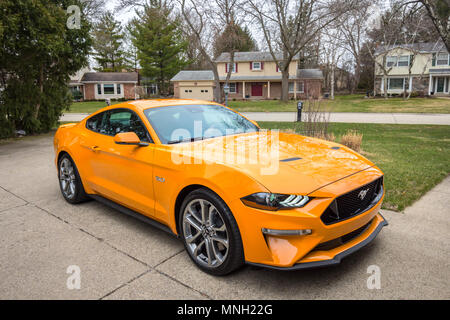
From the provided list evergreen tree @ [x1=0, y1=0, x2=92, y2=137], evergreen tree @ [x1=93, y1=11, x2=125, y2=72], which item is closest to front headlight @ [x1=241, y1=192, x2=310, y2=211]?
evergreen tree @ [x1=0, y1=0, x2=92, y2=137]

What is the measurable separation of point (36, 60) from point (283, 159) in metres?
12.2

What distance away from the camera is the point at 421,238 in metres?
3.85

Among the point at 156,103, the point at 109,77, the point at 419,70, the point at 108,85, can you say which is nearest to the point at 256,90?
the point at 419,70

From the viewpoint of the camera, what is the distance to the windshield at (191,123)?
381 centimetres

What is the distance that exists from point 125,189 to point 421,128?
13518 millimetres

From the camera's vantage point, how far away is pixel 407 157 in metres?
8.05

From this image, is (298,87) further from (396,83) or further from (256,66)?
(396,83)

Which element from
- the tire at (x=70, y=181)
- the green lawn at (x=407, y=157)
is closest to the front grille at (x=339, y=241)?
the green lawn at (x=407, y=157)

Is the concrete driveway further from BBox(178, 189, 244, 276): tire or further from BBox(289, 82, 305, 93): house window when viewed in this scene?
BBox(289, 82, 305, 93): house window

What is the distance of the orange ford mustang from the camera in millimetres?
2689

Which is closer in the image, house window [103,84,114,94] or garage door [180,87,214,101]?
garage door [180,87,214,101]

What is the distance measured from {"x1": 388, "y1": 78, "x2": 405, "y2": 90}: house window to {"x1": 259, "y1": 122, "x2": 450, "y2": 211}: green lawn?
32.9 meters

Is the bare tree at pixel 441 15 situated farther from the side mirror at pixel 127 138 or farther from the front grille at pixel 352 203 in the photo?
the side mirror at pixel 127 138
